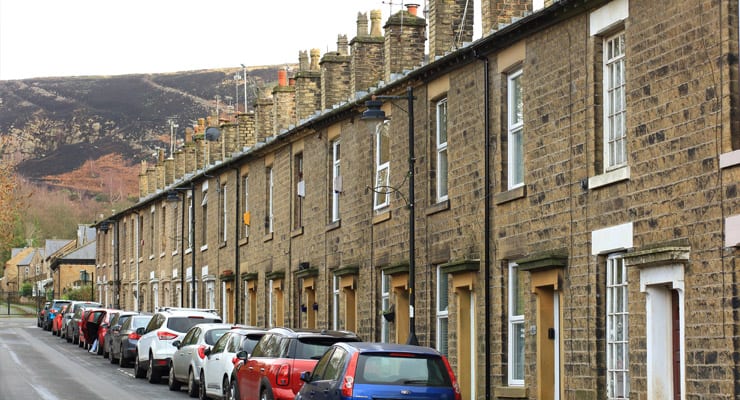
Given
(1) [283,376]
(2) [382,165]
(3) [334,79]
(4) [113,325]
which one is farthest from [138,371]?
(1) [283,376]

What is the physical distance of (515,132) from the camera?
2122 cm

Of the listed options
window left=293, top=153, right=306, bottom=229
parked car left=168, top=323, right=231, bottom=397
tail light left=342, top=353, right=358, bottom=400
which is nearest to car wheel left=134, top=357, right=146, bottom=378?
parked car left=168, top=323, right=231, bottom=397

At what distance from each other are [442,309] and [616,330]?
22.6 ft

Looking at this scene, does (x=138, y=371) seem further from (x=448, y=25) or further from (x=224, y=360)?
(x=448, y=25)

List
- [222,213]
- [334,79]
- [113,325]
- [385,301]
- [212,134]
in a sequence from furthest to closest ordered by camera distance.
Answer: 1. [212,134]
2. [222,213]
3. [113,325]
4. [334,79]
5. [385,301]

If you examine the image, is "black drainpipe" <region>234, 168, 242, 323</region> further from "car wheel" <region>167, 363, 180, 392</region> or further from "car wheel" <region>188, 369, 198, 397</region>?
"car wheel" <region>188, 369, 198, 397</region>

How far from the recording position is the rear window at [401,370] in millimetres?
15734

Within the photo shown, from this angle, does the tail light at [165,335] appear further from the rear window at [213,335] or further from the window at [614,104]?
the window at [614,104]

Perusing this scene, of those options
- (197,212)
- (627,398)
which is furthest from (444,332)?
(197,212)

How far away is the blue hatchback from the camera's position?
51.1 ft

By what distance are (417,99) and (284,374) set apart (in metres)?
7.83

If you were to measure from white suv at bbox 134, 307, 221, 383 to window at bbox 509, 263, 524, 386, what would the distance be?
11.2 metres

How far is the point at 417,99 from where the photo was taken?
2569 centimetres

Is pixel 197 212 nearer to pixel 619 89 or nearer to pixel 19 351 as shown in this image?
pixel 19 351
